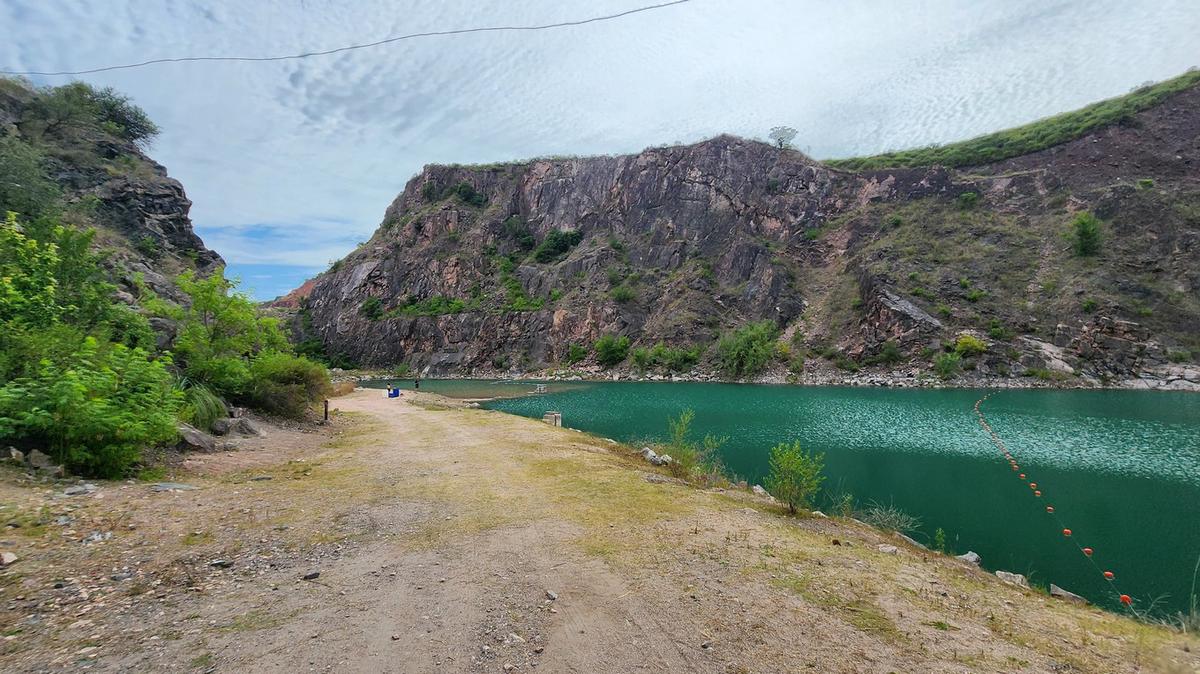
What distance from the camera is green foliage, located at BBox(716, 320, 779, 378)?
186 ft

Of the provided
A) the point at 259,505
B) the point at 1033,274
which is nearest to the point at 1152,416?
the point at 1033,274

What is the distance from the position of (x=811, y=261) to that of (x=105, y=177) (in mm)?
71293

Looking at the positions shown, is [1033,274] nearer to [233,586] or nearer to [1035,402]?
[1035,402]

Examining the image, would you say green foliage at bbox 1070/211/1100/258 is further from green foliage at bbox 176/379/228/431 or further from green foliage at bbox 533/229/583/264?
green foliage at bbox 176/379/228/431

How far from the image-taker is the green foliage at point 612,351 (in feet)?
220

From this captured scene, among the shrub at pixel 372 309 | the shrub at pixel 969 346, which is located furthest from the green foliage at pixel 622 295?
the shrub at pixel 372 309

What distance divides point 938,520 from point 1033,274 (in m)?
54.1

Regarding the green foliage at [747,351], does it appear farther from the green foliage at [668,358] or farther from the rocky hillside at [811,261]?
the green foliage at [668,358]

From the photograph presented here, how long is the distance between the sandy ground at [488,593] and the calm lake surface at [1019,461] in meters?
4.95

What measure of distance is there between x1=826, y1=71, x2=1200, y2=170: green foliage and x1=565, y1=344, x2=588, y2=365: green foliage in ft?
170

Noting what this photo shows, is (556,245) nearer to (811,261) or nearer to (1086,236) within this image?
(811,261)

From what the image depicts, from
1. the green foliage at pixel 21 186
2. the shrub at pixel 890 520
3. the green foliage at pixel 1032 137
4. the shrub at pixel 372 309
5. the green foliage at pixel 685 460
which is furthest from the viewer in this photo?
the shrub at pixel 372 309

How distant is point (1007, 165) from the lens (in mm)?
65000

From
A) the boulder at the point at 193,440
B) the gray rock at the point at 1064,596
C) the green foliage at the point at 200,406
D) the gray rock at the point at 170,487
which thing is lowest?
the gray rock at the point at 1064,596
